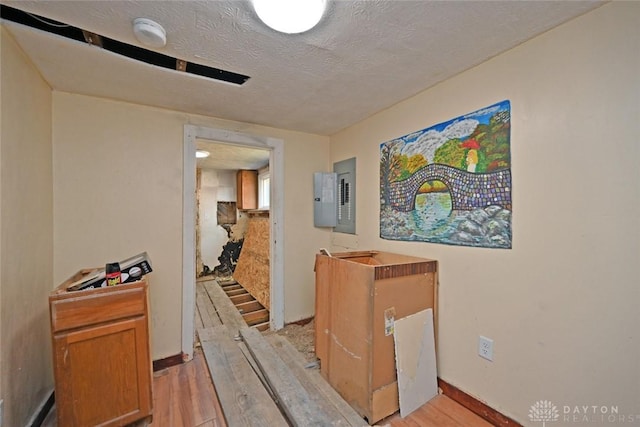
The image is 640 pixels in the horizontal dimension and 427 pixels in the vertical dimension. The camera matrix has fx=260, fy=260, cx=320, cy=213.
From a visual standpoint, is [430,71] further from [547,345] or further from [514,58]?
[547,345]

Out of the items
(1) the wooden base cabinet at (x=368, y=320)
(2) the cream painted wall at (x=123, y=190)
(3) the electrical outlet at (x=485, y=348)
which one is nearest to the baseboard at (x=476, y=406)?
(3) the electrical outlet at (x=485, y=348)

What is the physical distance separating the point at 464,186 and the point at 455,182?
0.07m

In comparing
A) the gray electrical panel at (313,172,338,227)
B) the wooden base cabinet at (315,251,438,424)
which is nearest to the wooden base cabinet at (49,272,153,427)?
the wooden base cabinet at (315,251,438,424)

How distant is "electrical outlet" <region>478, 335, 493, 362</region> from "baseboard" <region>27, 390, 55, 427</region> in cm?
257

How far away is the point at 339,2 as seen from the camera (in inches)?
42.7

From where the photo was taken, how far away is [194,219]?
2.30 m

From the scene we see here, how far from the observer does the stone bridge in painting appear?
4.80ft

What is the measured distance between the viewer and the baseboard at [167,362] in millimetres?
2111

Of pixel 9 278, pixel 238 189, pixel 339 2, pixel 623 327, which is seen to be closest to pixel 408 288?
pixel 623 327

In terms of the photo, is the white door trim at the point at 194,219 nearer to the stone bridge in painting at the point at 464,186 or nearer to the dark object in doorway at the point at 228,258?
the stone bridge in painting at the point at 464,186

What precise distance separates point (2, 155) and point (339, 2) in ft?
5.50

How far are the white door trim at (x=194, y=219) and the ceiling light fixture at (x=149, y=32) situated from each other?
104cm

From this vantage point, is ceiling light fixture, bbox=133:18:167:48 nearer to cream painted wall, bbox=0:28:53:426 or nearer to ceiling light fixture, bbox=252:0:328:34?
ceiling light fixture, bbox=252:0:328:34

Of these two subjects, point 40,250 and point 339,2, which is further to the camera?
point 40,250
